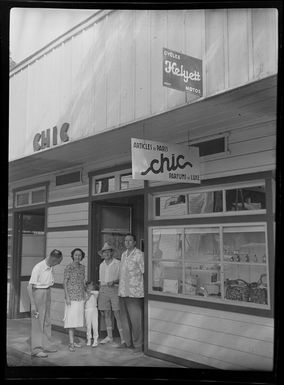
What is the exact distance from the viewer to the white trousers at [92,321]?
167 inches

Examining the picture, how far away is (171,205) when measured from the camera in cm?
479

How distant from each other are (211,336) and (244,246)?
2.93 ft

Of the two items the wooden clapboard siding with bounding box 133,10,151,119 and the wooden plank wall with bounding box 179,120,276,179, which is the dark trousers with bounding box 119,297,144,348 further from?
the wooden clapboard siding with bounding box 133,10,151,119

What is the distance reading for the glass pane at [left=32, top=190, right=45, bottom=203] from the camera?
5.17 m

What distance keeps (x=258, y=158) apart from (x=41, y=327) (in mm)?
2538

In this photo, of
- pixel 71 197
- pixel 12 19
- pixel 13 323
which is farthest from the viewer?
pixel 71 197

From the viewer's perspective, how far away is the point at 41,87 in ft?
14.6

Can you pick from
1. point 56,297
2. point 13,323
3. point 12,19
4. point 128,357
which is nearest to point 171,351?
point 128,357

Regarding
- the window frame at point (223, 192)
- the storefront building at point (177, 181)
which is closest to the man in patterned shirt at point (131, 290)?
the storefront building at point (177, 181)

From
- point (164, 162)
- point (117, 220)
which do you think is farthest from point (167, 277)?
point (164, 162)

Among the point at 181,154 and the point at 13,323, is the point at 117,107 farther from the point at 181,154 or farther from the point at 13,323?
the point at 13,323

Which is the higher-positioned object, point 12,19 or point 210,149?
point 12,19

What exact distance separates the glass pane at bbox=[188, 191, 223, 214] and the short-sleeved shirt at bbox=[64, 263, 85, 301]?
125cm

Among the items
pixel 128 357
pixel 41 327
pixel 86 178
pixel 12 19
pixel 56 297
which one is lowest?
pixel 128 357
